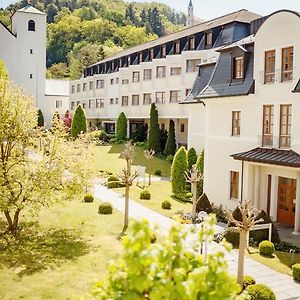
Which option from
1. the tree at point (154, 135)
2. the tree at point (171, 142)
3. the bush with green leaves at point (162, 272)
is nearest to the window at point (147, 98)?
the tree at point (154, 135)

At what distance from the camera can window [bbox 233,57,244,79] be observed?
2303 centimetres

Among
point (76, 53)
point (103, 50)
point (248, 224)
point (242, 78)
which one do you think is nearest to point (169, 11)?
point (76, 53)

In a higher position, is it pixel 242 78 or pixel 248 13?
pixel 248 13

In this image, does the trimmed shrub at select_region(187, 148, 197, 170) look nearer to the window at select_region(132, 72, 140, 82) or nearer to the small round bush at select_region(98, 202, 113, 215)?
the small round bush at select_region(98, 202, 113, 215)

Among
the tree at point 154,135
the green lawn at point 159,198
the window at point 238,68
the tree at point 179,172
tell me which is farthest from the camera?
the tree at point 154,135

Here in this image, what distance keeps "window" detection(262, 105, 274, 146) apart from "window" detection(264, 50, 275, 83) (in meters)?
1.36

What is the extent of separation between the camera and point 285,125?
66.9 ft

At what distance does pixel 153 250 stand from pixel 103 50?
93738 millimetres

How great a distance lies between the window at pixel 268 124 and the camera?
21141mm

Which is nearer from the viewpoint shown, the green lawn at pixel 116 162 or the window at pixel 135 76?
the green lawn at pixel 116 162

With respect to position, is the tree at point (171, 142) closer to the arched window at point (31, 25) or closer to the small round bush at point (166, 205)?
the small round bush at point (166, 205)

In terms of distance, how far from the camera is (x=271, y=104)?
20984 mm

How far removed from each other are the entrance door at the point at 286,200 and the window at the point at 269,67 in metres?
5.16

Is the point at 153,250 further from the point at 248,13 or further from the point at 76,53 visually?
the point at 76,53
